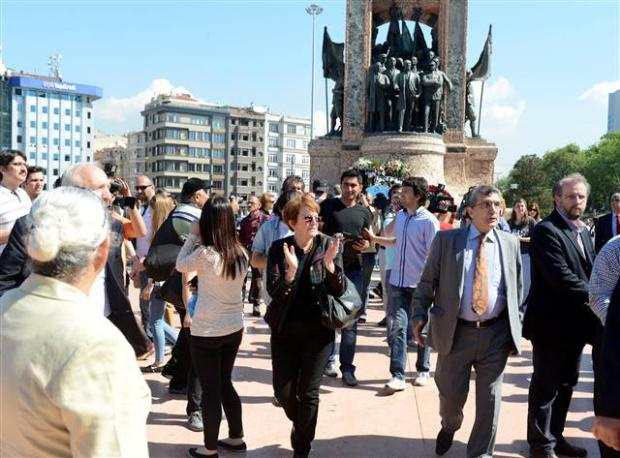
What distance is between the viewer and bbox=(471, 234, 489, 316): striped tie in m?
4.18

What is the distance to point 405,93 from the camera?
1722 cm

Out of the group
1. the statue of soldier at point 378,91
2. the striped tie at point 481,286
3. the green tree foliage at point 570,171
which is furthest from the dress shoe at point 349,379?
the green tree foliage at point 570,171

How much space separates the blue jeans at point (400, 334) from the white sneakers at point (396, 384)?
0.14 feet

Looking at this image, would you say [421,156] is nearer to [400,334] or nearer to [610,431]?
[400,334]

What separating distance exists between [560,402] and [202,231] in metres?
2.83

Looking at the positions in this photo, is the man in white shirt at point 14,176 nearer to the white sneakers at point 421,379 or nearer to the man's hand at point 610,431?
the white sneakers at point 421,379

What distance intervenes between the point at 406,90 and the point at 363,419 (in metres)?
13.3

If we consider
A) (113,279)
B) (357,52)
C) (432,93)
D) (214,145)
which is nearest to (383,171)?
(432,93)

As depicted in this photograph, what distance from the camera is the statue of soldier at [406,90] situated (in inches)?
675

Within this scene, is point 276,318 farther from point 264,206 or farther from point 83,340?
point 264,206

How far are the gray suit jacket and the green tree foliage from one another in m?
44.6

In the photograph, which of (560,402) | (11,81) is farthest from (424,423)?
(11,81)

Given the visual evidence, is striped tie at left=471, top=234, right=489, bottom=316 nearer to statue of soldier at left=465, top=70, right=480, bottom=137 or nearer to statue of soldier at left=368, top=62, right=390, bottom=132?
statue of soldier at left=368, top=62, right=390, bottom=132

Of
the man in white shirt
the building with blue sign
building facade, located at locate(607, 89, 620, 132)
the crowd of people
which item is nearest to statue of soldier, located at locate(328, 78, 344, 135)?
the crowd of people
